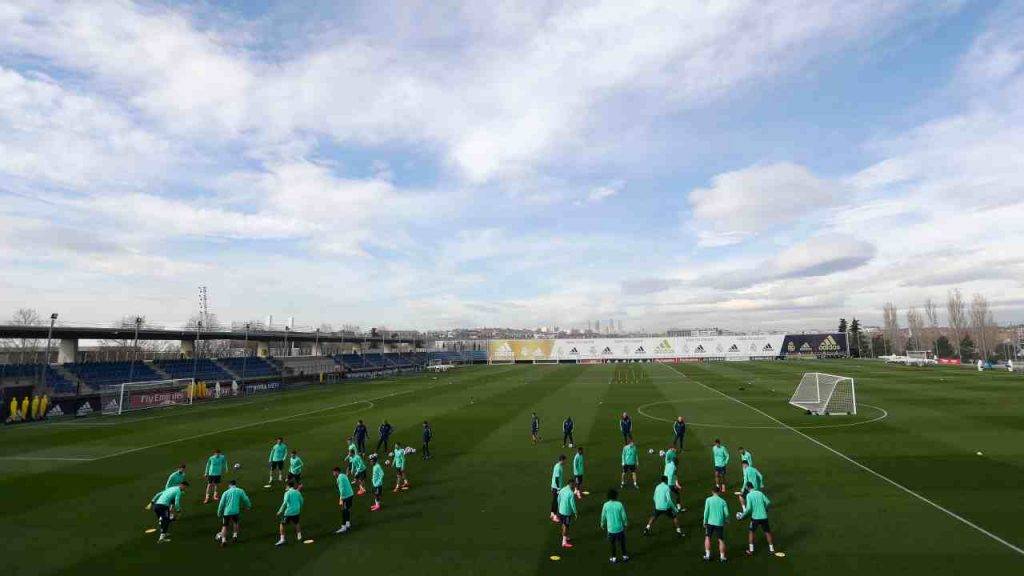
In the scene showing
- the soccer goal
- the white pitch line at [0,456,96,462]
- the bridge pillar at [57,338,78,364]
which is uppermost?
the bridge pillar at [57,338,78,364]

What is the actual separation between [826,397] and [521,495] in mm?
29455

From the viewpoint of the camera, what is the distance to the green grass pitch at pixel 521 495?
11.9 m

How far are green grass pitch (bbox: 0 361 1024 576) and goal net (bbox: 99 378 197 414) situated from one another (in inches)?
282

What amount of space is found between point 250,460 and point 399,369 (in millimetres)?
78488

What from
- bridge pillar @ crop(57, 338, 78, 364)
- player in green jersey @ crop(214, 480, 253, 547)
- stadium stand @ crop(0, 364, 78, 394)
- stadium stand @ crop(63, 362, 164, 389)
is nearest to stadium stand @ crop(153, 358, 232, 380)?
stadium stand @ crop(63, 362, 164, 389)

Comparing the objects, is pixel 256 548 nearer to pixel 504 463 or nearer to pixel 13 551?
pixel 13 551

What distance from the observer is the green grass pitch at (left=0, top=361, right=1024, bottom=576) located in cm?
1190

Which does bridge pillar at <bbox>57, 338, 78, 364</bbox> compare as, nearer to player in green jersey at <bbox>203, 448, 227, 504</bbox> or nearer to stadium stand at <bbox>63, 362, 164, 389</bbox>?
stadium stand at <bbox>63, 362, 164, 389</bbox>

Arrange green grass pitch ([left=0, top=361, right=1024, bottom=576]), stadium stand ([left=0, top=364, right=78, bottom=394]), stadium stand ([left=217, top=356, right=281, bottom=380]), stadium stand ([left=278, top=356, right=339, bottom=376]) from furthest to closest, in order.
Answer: stadium stand ([left=278, top=356, right=339, bottom=376]) → stadium stand ([left=217, top=356, right=281, bottom=380]) → stadium stand ([left=0, top=364, right=78, bottom=394]) → green grass pitch ([left=0, top=361, right=1024, bottom=576])

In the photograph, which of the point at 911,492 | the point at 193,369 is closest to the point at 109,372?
the point at 193,369

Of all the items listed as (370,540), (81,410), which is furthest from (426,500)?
(81,410)

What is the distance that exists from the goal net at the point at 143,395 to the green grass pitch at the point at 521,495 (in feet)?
23.5

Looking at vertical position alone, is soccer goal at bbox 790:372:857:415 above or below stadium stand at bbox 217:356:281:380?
below

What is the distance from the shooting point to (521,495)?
1700cm
